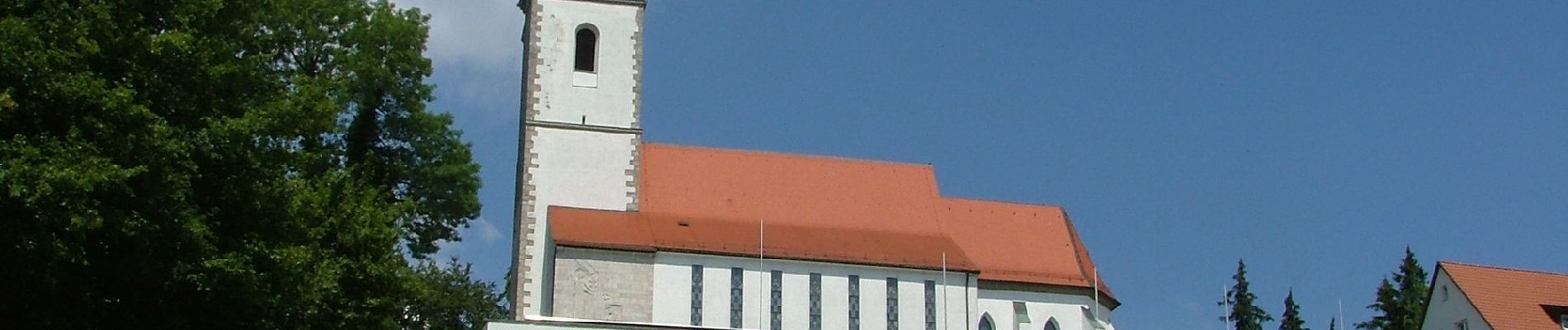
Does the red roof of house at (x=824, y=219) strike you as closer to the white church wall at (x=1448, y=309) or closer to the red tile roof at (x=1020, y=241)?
the red tile roof at (x=1020, y=241)

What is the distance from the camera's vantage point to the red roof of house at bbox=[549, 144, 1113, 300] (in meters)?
39.3

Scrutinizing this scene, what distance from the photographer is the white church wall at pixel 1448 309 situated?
1706 inches

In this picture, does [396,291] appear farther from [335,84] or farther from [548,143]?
[548,143]

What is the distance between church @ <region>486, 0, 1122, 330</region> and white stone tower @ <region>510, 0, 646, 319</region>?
0.03 m

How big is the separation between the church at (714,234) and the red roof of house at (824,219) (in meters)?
0.04

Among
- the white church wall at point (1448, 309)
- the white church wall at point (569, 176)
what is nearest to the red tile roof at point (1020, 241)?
the white church wall at point (569, 176)

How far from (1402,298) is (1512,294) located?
11.2 m

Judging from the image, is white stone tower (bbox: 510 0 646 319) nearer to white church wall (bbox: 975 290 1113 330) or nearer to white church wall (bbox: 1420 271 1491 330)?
white church wall (bbox: 975 290 1113 330)

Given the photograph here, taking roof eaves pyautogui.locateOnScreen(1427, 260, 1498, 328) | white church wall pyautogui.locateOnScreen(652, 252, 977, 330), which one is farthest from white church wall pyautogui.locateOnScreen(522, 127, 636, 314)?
roof eaves pyautogui.locateOnScreen(1427, 260, 1498, 328)

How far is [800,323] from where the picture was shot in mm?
39281

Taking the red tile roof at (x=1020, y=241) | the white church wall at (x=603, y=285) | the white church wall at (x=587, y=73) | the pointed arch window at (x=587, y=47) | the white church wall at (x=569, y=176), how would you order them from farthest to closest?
1. the red tile roof at (x=1020, y=241)
2. the pointed arch window at (x=587, y=47)
3. the white church wall at (x=587, y=73)
4. the white church wall at (x=569, y=176)
5. the white church wall at (x=603, y=285)

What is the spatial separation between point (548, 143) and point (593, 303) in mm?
3750

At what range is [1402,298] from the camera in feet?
180

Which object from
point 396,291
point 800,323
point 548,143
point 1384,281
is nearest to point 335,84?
point 396,291
